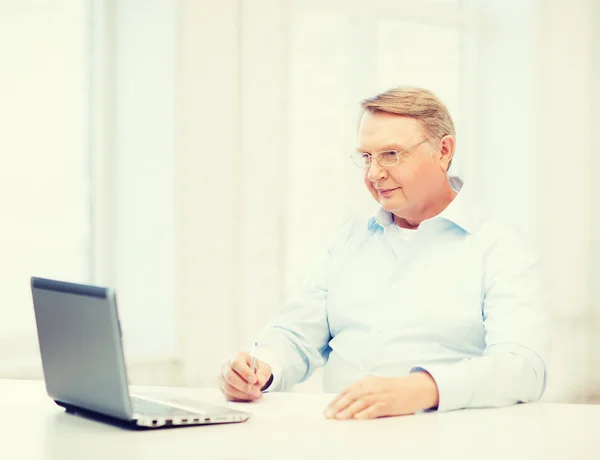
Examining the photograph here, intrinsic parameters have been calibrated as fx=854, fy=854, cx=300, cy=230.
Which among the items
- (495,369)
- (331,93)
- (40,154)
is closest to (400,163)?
(495,369)

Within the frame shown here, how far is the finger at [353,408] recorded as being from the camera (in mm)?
1567

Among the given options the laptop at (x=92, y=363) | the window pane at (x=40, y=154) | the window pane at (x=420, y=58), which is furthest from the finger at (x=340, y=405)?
the window pane at (x=420, y=58)

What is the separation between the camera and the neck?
2332 mm

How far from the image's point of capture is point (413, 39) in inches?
195

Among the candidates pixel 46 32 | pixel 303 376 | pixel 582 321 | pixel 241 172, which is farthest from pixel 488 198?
pixel 303 376

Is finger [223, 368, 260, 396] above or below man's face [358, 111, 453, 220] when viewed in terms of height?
below

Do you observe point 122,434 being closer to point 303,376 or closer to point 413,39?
point 303,376

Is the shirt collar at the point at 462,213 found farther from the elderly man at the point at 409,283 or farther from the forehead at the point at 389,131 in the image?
the forehead at the point at 389,131

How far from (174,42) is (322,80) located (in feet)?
3.61

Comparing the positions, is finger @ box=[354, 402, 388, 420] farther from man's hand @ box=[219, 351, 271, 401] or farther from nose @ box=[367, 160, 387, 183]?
nose @ box=[367, 160, 387, 183]

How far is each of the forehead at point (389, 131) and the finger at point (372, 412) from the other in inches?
33.2

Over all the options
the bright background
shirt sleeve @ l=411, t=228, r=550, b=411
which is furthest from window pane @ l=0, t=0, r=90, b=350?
shirt sleeve @ l=411, t=228, r=550, b=411

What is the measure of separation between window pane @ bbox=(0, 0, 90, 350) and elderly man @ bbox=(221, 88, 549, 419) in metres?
1.57

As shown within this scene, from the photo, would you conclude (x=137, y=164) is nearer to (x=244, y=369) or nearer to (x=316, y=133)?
(x=316, y=133)
